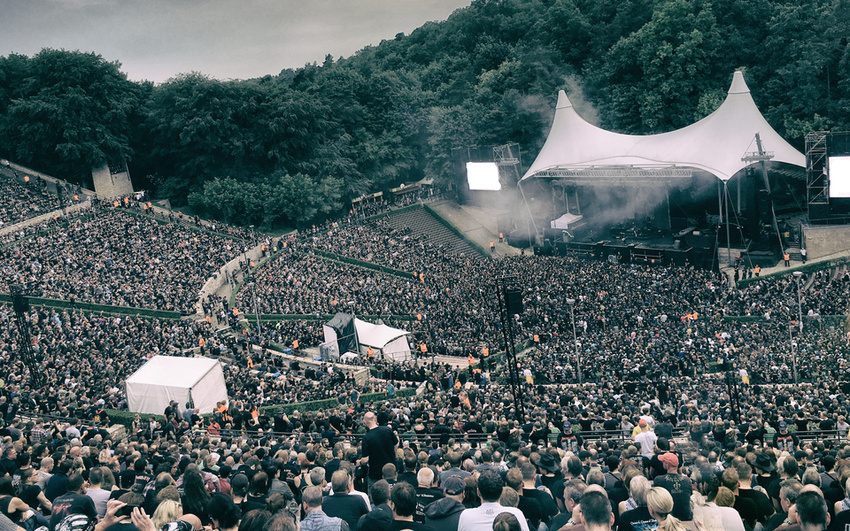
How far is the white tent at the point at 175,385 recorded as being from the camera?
23078mm

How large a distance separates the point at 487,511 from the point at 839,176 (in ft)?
108

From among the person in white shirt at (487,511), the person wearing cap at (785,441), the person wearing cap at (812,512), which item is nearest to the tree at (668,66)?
the person wearing cap at (785,441)

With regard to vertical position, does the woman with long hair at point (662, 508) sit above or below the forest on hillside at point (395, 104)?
below

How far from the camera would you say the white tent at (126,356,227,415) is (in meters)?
23.1

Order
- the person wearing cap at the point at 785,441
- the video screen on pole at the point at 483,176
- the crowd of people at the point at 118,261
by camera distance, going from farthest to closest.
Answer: the video screen on pole at the point at 483,176 < the crowd of people at the point at 118,261 < the person wearing cap at the point at 785,441

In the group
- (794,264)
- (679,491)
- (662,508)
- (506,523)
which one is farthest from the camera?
(794,264)

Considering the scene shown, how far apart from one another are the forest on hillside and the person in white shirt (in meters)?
40.4

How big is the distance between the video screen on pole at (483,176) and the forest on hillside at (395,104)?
591 centimetres

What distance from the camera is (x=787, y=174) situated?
37.6 m

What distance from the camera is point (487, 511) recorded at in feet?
18.2

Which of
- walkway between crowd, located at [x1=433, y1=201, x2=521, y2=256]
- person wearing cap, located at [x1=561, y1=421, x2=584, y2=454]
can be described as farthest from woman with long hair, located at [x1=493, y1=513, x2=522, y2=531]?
walkway between crowd, located at [x1=433, y1=201, x2=521, y2=256]

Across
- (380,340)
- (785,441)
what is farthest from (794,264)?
(785,441)

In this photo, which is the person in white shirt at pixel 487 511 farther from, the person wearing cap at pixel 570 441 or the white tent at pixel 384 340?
the white tent at pixel 384 340

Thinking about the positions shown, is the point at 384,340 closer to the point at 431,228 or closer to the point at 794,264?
the point at 794,264
